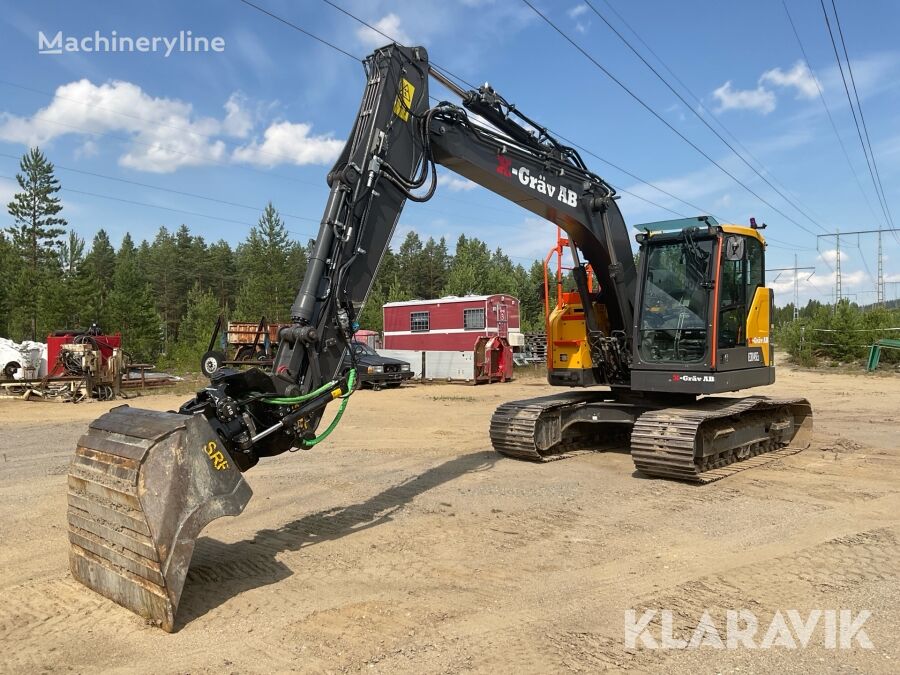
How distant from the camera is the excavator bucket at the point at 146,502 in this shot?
3.89m

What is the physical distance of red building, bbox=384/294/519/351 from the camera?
968 inches

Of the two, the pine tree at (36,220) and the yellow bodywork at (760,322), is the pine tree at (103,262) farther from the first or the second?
the yellow bodywork at (760,322)

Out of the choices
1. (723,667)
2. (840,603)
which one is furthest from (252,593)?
(840,603)

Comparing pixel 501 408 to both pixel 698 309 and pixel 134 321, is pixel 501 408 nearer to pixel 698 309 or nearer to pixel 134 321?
pixel 698 309

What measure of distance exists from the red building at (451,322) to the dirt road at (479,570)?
15.7 meters

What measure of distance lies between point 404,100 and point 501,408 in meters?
4.59

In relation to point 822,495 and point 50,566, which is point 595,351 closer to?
point 822,495

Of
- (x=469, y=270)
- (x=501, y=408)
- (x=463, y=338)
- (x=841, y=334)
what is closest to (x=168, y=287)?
(x=469, y=270)

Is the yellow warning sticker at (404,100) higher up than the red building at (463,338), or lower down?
higher up

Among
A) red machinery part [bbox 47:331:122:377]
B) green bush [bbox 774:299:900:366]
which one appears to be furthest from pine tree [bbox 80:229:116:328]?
green bush [bbox 774:299:900:366]

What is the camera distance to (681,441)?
24.2ft

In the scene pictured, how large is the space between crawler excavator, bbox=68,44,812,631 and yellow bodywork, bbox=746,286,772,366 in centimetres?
3

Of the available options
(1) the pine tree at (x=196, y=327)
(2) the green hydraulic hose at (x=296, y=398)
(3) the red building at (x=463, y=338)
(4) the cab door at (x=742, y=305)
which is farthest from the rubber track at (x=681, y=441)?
(1) the pine tree at (x=196, y=327)

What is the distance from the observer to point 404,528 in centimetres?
590
